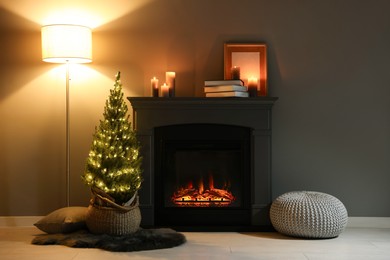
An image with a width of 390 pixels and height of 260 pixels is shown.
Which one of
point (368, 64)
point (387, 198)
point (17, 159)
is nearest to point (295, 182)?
point (387, 198)

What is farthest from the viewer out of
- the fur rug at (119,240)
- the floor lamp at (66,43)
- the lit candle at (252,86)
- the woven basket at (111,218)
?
the lit candle at (252,86)

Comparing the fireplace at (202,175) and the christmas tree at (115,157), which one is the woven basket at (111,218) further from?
the fireplace at (202,175)

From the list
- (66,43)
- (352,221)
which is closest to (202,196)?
(352,221)

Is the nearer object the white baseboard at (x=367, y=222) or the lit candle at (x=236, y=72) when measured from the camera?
the lit candle at (x=236, y=72)

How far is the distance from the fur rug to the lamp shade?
132cm

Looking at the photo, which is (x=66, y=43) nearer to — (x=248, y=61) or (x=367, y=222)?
(x=248, y=61)

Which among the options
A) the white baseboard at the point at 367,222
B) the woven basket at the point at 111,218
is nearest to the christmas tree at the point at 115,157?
the woven basket at the point at 111,218

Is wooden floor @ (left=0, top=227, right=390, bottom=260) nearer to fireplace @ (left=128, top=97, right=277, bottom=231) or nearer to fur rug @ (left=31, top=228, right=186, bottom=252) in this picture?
fur rug @ (left=31, top=228, right=186, bottom=252)

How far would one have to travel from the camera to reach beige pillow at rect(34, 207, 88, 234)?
4.82 m

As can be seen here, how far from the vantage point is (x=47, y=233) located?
16.2 feet

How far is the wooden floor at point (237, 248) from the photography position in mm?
4168

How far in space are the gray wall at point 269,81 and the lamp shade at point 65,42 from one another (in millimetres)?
316

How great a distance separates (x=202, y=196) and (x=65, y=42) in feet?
5.19

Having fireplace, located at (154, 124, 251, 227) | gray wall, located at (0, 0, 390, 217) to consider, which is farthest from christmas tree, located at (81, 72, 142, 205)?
gray wall, located at (0, 0, 390, 217)
